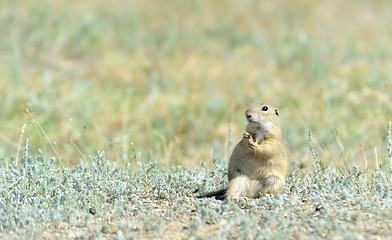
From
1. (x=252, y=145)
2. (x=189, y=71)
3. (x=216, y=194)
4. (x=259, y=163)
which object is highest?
A: (x=189, y=71)

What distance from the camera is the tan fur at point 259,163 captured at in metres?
4.30

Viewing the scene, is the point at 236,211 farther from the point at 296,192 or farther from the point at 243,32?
the point at 243,32

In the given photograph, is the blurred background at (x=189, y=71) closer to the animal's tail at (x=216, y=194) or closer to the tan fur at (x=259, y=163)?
the tan fur at (x=259, y=163)

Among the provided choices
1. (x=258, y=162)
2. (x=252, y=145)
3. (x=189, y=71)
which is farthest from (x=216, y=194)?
(x=189, y=71)

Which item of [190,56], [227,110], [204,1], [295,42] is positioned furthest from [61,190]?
[204,1]

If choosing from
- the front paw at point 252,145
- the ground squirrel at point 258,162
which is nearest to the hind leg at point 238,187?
the ground squirrel at point 258,162

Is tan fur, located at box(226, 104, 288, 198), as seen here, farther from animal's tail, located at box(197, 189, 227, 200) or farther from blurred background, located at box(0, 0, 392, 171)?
blurred background, located at box(0, 0, 392, 171)

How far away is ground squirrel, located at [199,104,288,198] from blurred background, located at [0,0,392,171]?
2584 mm

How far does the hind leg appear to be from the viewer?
4.30 metres

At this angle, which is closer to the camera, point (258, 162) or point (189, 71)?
point (258, 162)

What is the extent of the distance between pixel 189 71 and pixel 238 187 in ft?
22.9

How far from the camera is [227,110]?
9.81m

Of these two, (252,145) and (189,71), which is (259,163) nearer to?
(252,145)

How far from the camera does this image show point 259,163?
172 inches
